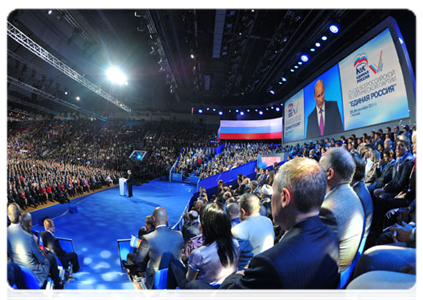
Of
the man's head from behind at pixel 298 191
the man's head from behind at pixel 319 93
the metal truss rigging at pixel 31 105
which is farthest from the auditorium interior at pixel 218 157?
the metal truss rigging at pixel 31 105

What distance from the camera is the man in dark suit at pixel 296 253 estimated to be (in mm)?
805

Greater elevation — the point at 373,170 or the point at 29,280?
the point at 373,170

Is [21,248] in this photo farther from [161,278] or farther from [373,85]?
[373,85]

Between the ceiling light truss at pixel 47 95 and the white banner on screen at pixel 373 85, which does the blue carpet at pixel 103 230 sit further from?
the ceiling light truss at pixel 47 95

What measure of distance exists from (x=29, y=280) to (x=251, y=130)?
20.8 m

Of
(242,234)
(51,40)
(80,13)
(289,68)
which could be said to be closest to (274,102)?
(289,68)

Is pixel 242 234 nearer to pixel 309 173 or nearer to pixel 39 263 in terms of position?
pixel 309 173

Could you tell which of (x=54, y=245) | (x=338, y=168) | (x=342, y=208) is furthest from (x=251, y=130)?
(x=342, y=208)

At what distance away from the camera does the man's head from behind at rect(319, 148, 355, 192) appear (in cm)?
141

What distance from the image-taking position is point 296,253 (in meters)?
0.83

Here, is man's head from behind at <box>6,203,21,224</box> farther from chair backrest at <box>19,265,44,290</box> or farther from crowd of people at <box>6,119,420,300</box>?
chair backrest at <box>19,265,44,290</box>

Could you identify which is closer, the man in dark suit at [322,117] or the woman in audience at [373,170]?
the woman in audience at [373,170]

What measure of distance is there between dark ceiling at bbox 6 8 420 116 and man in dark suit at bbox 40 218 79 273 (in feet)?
27.3

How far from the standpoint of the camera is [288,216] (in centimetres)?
99
